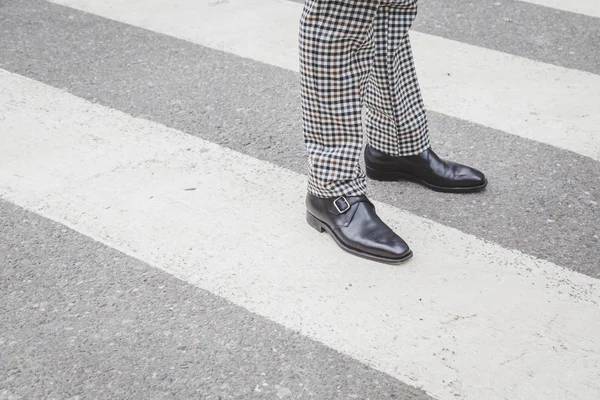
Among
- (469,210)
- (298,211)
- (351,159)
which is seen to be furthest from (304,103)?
(469,210)

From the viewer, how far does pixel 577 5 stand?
5277 mm

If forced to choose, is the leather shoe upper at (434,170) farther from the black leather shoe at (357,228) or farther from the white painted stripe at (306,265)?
the black leather shoe at (357,228)

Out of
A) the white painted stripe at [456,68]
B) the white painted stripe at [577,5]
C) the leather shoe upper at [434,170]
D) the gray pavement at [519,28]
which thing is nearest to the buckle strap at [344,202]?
the leather shoe upper at [434,170]

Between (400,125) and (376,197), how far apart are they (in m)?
0.29

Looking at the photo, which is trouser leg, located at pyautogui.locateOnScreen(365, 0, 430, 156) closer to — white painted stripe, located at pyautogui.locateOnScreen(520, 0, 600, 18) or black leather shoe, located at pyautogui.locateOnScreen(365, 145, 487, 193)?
black leather shoe, located at pyautogui.locateOnScreen(365, 145, 487, 193)

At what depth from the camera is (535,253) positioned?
290 cm

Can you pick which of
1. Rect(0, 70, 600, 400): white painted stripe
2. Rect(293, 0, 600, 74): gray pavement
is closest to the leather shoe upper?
Rect(0, 70, 600, 400): white painted stripe

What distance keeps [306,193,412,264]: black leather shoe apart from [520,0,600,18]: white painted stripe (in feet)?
9.40

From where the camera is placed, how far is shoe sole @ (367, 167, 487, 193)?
326 centimetres

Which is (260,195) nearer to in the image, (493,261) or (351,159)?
(351,159)

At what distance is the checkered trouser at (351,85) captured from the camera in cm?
275

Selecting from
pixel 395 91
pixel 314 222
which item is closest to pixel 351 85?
pixel 395 91

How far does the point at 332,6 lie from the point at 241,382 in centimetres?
120

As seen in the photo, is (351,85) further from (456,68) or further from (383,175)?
(456,68)
